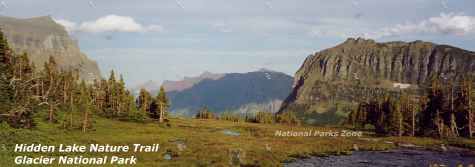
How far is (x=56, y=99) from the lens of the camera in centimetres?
10462

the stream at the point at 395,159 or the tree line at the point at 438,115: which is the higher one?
the tree line at the point at 438,115

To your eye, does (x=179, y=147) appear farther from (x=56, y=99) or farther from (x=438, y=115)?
(x=438, y=115)

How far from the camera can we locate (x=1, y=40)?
8400 centimetres

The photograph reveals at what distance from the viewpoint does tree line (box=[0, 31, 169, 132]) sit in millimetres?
66188

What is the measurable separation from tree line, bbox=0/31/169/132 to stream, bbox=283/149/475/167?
34.2 meters

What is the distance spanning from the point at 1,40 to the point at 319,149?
53957 mm

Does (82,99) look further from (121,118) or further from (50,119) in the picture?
(50,119)

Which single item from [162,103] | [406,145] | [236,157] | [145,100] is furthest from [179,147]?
[145,100]

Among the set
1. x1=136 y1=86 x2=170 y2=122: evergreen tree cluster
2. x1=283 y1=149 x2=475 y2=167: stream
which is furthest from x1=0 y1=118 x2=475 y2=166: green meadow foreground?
x1=136 y1=86 x2=170 y2=122: evergreen tree cluster

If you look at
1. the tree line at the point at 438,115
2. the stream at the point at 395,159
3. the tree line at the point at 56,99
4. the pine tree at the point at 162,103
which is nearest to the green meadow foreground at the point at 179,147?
the stream at the point at 395,159

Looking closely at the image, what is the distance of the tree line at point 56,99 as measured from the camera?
66188 millimetres

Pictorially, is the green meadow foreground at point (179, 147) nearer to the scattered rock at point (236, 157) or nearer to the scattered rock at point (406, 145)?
the scattered rock at point (236, 157)

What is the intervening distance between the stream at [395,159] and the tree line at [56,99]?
34.2 m

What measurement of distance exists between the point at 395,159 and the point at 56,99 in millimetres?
66934
